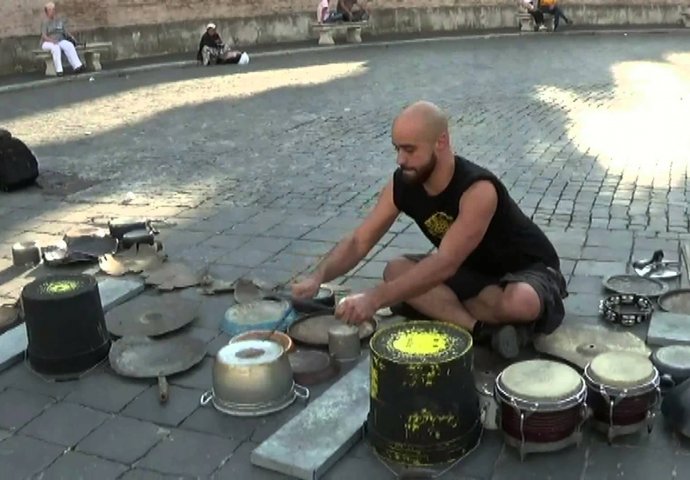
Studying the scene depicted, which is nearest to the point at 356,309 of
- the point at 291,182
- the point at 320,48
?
the point at 291,182

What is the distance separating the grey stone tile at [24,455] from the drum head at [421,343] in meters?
1.37

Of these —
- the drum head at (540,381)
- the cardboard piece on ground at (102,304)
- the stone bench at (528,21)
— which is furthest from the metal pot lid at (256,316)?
the stone bench at (528,21)

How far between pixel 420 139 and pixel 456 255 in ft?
1.67

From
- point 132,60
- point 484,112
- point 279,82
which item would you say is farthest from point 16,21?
point 484,112

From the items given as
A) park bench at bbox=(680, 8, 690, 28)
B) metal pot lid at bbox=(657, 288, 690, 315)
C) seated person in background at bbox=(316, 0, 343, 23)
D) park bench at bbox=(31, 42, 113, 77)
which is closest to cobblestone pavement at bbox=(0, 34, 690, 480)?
metal pot lid at bbox=(657, 288, 690, 315)

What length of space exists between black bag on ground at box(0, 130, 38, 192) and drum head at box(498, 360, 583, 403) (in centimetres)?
558

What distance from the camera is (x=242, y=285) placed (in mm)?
4762

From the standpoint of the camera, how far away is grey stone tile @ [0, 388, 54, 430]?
3.51m

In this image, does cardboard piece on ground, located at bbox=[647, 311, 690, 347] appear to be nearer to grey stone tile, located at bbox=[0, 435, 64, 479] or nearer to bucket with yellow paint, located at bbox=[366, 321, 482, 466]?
bucket with yellow paint, located at bbox=[366, 321, 482, 466]

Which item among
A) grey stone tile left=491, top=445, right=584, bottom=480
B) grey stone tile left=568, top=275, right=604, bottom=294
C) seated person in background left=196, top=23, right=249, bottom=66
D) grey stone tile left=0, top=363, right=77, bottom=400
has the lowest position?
grey stone tile left=491, top=445, right=584, bottom=480

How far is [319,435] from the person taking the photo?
10.5 feet

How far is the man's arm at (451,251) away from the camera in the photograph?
11.3 feet

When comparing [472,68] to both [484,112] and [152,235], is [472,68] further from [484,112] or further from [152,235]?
[152,235]

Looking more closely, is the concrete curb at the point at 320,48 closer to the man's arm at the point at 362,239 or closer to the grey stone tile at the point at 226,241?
the grey stone tile at the point at 226,241
